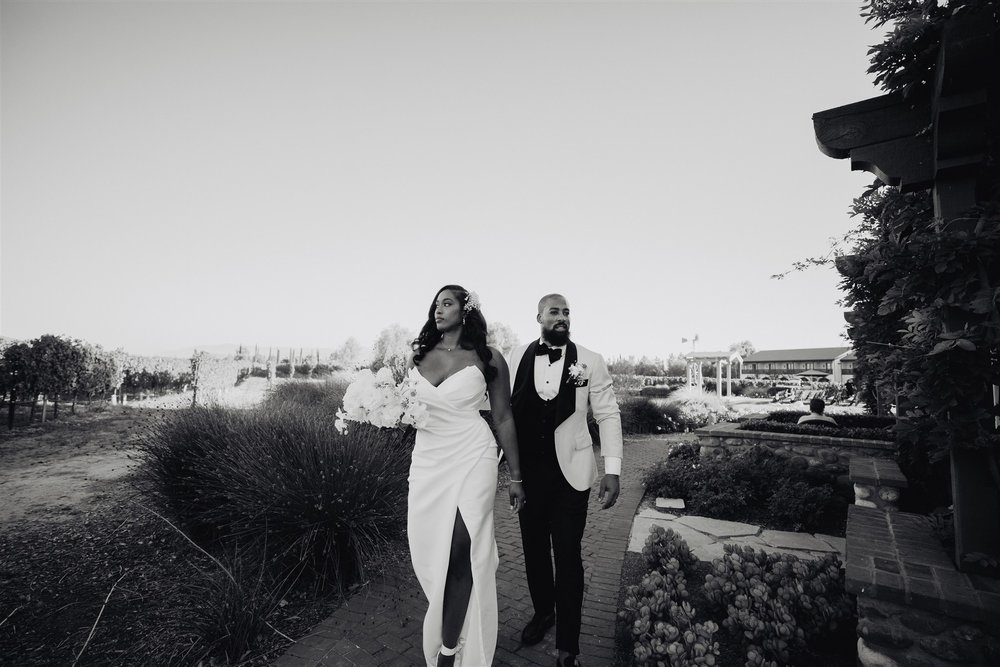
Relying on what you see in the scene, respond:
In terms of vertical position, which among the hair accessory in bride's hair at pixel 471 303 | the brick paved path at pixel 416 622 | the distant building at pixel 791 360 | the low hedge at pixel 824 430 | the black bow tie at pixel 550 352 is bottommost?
the brick paved path at pixel 416 622

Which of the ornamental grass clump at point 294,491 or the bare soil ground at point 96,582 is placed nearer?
the bare soil ground at point 96,582

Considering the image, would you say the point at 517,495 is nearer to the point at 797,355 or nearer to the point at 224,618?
the point at 224,618

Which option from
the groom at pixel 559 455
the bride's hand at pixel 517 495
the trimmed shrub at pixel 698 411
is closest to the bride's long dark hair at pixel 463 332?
the groom at pixel 559 455

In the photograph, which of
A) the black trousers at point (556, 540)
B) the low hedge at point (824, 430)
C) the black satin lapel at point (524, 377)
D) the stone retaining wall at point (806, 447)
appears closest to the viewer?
the black trousers at point (556, 540)

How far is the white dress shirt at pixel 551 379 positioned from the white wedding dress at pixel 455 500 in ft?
1.30

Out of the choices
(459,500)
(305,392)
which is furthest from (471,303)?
(305,392)

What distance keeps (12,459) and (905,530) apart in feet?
35.7

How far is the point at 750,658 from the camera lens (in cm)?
224

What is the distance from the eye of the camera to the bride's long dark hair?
9.08 feet

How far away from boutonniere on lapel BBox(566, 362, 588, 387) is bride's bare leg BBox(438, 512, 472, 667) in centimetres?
97

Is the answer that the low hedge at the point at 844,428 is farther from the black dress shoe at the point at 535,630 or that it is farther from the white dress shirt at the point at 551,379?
the black dress shoe at the point at 535,630

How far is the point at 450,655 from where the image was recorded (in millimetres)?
2262

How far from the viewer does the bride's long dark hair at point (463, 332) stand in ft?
9.08

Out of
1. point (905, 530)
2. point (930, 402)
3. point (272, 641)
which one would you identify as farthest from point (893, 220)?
point (272, 641)
